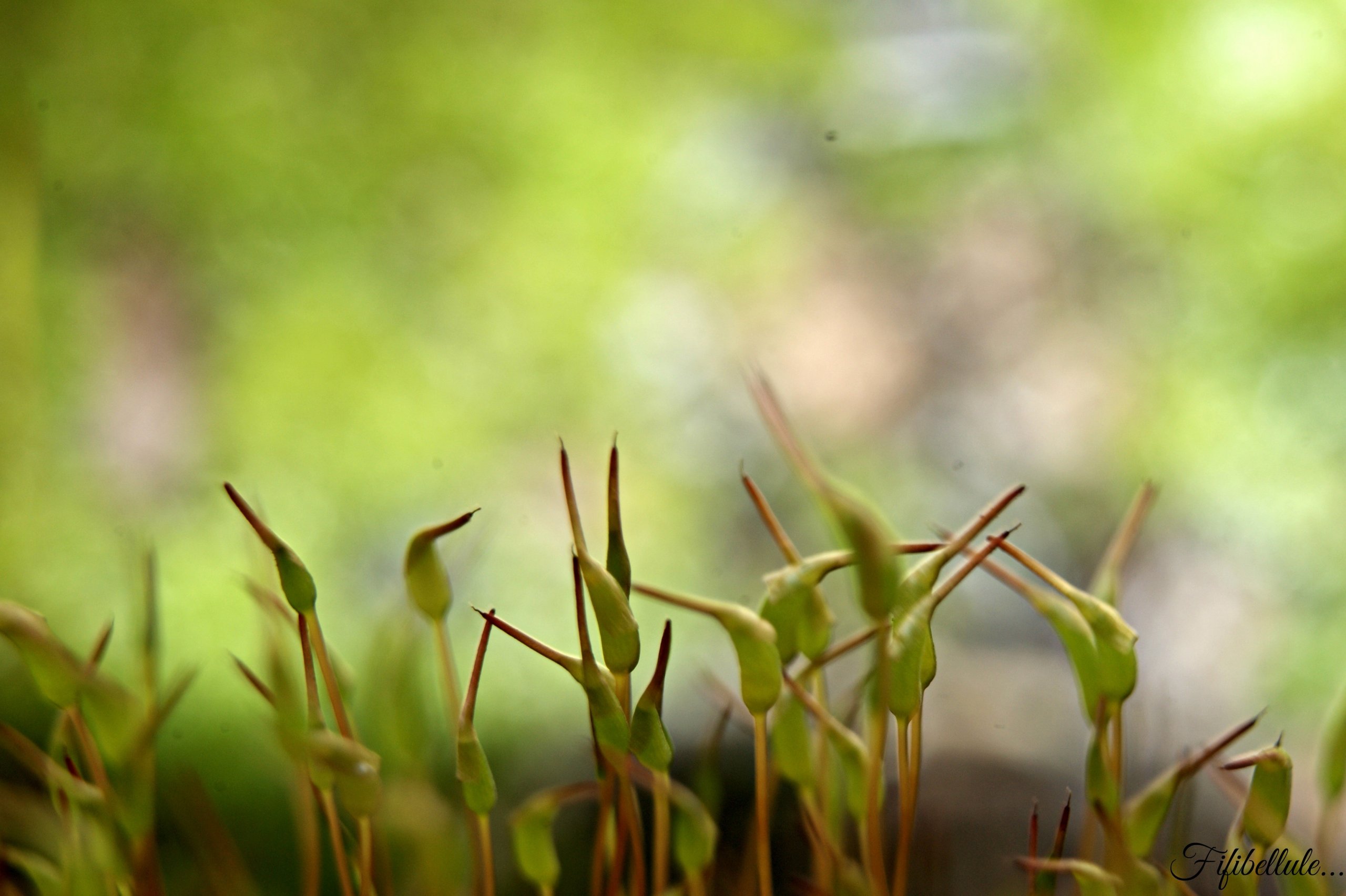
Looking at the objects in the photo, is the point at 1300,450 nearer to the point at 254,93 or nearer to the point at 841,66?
the point at 841,66

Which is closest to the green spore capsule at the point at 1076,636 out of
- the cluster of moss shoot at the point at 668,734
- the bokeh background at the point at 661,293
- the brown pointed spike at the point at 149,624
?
the cluster of moss shoot at the point at 668,734

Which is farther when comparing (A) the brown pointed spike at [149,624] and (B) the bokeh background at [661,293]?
(B) the bokeh background at [661,293]

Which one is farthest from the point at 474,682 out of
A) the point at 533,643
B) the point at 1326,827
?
the point at 1326,827

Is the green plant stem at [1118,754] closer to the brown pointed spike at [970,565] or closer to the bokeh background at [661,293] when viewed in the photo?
the brown pointed spike at [970,565]

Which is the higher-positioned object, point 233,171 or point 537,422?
point 233,171

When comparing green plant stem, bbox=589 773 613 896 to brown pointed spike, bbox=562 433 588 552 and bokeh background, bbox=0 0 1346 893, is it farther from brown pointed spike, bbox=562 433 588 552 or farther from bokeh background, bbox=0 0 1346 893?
bokeh background, bbox=0 0 1346 893

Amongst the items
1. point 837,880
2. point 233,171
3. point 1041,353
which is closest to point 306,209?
Answer: point 233,171
